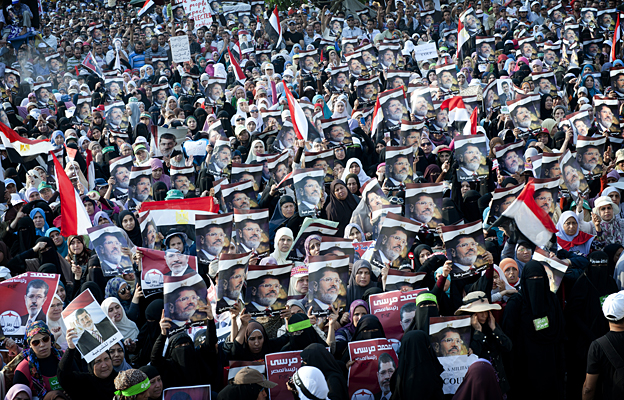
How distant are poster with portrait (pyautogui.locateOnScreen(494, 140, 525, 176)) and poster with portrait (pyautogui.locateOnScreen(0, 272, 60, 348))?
539cm

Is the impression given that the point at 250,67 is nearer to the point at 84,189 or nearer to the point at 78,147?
the point at 78,147

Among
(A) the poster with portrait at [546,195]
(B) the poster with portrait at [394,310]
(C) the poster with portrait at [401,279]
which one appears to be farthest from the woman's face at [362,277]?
(A) the poster with portrait at [546,195]

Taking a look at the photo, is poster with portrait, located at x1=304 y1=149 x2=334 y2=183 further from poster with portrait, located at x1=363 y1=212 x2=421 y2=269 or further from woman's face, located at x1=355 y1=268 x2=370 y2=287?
woman's face, located at x1=355 y1=268 x2=370 y2=287

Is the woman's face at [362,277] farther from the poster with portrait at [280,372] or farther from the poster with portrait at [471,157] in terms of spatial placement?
the poster with portrait at [471,157]

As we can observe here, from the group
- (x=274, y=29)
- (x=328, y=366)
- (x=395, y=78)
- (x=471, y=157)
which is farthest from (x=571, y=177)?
(x=274, y=29)

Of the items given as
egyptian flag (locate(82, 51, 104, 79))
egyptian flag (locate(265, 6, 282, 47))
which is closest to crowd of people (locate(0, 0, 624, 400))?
egyptian flag (locate(82, 51, 104, 79))

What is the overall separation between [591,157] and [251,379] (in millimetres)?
5132

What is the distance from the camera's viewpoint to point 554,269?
218 inches

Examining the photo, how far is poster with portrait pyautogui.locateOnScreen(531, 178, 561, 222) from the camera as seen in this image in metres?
6.70

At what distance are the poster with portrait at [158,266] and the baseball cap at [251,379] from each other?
3.91 feet

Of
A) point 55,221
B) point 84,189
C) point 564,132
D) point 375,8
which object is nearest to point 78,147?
point 84,189

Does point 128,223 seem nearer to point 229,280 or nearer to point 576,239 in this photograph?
point 229,280

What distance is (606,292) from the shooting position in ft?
18.7

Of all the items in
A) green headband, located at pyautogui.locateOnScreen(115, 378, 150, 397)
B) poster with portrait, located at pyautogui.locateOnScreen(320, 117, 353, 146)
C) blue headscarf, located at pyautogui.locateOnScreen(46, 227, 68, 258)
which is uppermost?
poster with portrait, located at pyautogui.locateOnScreen(320, 117, 353, 146)
